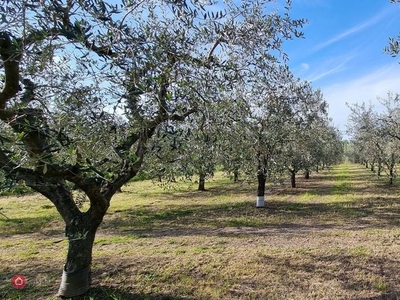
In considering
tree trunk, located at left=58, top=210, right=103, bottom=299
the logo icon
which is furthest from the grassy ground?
tree trunk, located at left=58, top=210, right=103, bottom=299

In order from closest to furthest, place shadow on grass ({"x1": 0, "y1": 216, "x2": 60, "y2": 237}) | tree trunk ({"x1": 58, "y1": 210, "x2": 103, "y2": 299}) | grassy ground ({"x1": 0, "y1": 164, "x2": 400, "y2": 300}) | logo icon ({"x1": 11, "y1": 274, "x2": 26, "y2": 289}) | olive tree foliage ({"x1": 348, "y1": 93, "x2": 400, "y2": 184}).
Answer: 1. tree trunk ({"x1": 58, "y1": 210, "x2": 103, "y2": 299})
2. grassy ground ({"x1": 0, "y1": 164, "x2": 400, "y2": 300})
3. logo icon ({"x1": 11, "y1": 274, "x2": 26, "y2": 289})
4. shadow on grass ({"x1": 0, "y1": 216, "x2": 60, "y2": 237})
5. olive tree foliage ({"x1": 348, "y1": 93, "x2": 400, "y2": 184})

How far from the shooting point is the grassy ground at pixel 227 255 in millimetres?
5883

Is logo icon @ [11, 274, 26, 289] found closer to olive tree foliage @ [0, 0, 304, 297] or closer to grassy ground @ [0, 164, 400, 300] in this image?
grassy ground @ [0, 164, 400, 300]

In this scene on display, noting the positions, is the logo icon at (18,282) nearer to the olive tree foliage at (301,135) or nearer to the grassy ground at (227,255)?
the grassy ground at (227,255)

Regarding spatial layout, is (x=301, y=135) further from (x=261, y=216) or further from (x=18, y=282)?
(x=18, y=282)

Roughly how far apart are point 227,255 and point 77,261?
11.9 feet

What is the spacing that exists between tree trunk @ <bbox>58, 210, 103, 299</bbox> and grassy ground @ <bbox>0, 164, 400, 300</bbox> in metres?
0.44

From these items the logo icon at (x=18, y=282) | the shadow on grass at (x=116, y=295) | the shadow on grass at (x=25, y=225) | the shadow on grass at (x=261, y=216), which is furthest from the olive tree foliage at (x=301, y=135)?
the shadow on grass at (x=25, y=225)

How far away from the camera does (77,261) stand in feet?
18.5

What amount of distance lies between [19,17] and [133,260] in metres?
6.48

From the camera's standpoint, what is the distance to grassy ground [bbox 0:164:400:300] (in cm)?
588

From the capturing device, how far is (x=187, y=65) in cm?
335

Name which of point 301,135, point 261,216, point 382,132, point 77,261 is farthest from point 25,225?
point 382,132

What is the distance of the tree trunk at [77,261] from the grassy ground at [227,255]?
17.4 inches
